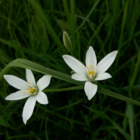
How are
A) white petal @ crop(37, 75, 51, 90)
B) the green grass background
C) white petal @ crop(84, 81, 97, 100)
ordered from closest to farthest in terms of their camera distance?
A: 1. white petal @ crop(84, 81, 97, 100)
2. white petal @ crop(37, 75, 51, 90)
3. the green grass background

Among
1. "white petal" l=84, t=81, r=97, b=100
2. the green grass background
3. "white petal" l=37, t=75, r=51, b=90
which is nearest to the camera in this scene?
"white petal" l=84, t=81, r=97, b=100

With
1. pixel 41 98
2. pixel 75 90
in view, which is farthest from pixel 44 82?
pixel 75 90

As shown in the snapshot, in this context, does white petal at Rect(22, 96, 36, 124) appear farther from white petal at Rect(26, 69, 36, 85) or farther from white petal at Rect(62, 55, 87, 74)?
white petal at Rect(62, 55, 87, 74)

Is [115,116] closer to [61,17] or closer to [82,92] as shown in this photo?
[82,92]

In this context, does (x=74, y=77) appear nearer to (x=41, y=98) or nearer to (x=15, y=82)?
(x=41, y=98)

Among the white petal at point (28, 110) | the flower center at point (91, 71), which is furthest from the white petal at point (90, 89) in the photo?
the white petal at point (28, 110)

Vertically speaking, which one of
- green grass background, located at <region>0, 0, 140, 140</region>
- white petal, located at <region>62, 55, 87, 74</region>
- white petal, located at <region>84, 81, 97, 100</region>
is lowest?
green grass background, located at <region>0, 0, 140, 140</region>

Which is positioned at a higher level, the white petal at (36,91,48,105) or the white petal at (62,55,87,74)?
the white petal at (62,55,87,74)

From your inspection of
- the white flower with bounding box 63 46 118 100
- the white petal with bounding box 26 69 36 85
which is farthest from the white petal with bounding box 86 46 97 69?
the white petal with bounding box 26 69 36 85
